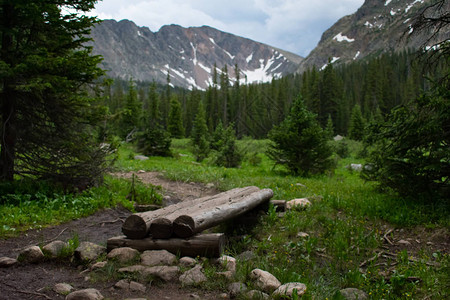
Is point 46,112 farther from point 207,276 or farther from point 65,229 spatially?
point 207,276

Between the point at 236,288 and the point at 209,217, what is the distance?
1734 millimetres

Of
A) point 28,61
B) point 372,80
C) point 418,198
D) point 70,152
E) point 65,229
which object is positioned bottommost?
point 65,229

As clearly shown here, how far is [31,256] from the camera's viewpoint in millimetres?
4570

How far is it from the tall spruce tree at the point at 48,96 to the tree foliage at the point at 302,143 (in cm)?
875

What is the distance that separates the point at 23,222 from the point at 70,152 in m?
2.40

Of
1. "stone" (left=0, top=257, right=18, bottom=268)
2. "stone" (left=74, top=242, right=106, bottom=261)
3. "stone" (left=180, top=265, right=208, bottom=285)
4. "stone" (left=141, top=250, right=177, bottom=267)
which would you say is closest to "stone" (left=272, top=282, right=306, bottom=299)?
"stone" (left=180, top=265, right=208, bottom=285)

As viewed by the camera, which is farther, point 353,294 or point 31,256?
point 31,256

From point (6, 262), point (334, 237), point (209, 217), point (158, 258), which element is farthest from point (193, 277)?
point (334, 237)

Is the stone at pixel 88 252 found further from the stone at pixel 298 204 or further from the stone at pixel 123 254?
the stone at pixel 298 204

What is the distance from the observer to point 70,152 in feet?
26.7

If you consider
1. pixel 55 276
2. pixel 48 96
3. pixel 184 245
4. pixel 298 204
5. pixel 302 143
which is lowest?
pixel 55 276

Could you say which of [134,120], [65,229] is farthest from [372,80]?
[65,229]

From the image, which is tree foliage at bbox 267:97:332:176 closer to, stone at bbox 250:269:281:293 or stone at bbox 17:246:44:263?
stone at bbox 250:269:281:293

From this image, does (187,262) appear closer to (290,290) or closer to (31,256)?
(290,290)
